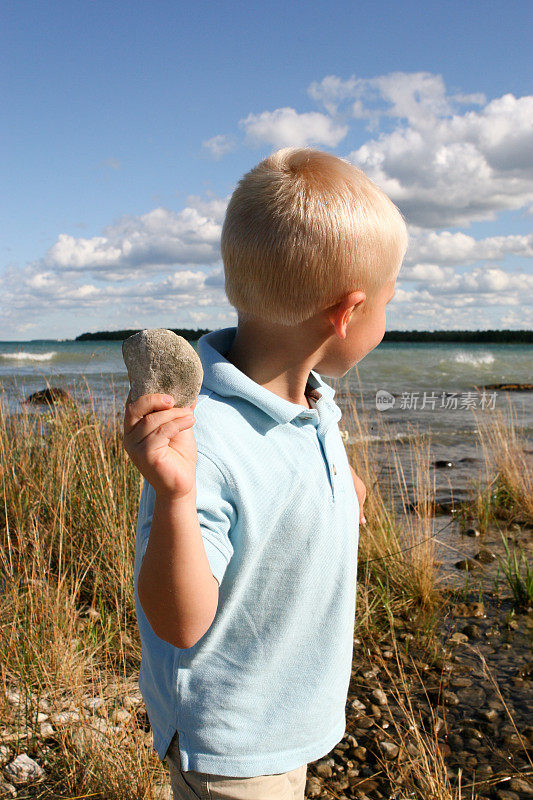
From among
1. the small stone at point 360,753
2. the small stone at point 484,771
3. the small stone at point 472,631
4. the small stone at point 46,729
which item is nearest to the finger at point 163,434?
the small stone at point 46,729

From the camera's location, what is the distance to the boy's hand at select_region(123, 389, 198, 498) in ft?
3.00

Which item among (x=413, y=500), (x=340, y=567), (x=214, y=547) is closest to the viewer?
(x=214, y=547)

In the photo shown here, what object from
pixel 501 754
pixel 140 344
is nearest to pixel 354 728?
pixel 501 754

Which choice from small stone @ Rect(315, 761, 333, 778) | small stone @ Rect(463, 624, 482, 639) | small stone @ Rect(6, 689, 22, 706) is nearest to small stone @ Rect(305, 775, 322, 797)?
small stone @ Rect(315, 761, 333, 778)

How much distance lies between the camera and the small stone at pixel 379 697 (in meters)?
2.68

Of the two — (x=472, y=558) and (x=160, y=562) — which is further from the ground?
(x=160, y=562)

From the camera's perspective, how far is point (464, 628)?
11.0 feet

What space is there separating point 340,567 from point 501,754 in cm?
164

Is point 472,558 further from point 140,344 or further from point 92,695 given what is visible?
point 140,344

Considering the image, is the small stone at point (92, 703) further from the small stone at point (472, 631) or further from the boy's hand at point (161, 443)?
the small stone at point (472, 631)

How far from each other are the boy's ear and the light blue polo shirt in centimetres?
20

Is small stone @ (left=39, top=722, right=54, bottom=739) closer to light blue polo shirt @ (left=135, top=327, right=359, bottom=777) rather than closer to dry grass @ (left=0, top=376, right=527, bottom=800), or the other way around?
dry grass @ (left=0, top=376, right=527, bottom=800)

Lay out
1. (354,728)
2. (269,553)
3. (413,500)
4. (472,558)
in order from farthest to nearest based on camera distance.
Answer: (413,500) → (472,558) → (354,728) → (269,553)

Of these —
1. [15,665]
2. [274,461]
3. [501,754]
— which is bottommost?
[501,754]
